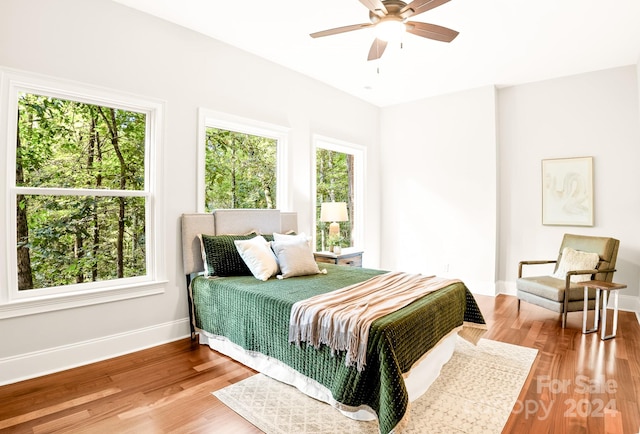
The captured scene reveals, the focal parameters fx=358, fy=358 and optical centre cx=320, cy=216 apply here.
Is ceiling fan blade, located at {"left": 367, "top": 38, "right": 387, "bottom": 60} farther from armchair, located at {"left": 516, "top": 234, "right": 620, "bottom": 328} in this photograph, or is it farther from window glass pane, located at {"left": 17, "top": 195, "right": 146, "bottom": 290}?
armchair, located at {"left": 516, "top": 234, "right": 620, "bottom": 328}

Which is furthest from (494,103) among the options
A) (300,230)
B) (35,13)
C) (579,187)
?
(35,13)

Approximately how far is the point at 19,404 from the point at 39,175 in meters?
1.59

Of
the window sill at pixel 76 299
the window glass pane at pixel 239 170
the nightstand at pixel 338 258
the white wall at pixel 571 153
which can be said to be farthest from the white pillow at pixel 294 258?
the white wall at pixel 571 153

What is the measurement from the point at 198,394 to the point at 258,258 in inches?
47.1

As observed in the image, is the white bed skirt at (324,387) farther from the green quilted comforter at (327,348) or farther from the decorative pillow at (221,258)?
the decorative pillow at (221,258)

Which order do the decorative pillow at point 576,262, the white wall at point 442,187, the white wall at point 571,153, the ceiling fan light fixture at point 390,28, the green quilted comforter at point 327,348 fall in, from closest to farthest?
the green quilted comforter at point 327,348, the ceiling fan light fixture at point 390,28, the decorative pillow at point 576,262, the white wall at point 571,153, the white wall at point 442,187

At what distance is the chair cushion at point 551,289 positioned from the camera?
3.72 metres

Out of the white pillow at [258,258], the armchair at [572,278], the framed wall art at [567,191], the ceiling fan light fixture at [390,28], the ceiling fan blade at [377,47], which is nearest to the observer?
the ceiling fan light fixture at [390,28]

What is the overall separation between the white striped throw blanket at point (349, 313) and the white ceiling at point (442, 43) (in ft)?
7.71

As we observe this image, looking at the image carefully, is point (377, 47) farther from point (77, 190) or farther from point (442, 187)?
point (442, 187)

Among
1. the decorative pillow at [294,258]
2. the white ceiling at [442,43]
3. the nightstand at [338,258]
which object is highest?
the white ceiling at [442,43]

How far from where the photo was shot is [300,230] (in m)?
4.69

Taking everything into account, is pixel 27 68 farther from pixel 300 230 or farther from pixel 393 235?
pixel 393 235

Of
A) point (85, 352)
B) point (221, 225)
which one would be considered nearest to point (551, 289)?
point (221, 225)
